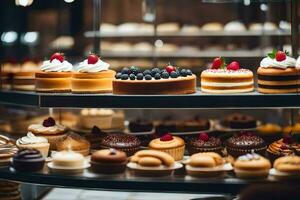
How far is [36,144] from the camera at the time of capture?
4062 millimetres

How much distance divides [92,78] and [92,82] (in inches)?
1.3

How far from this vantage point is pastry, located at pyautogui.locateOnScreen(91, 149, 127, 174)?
3.72 metres

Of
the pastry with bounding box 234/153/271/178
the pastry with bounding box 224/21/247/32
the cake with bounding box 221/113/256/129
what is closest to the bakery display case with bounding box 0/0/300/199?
the pastry with bounding box 234/153/271/178

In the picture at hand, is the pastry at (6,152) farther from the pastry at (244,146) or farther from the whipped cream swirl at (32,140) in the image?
the pastry at (244,146)

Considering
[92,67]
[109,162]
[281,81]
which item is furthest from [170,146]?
[281,81]

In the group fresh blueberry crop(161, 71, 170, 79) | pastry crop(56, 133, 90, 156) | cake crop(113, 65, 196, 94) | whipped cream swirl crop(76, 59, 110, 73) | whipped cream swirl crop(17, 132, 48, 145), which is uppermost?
whipped cream swirl crop(76, 59, 110, 73)

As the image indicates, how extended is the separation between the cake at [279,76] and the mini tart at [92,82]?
97 centimetres

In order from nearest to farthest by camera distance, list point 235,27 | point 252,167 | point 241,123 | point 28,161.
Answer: point 252,167
point 28,161
point 241,123
point 235,27

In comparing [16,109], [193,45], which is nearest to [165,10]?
[193,45]

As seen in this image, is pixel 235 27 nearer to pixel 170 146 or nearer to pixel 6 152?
pixel 170 146

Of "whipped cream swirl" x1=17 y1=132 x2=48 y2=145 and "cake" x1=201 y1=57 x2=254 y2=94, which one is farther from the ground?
"cake" x1=201 y1=57 x2=254 y2=94

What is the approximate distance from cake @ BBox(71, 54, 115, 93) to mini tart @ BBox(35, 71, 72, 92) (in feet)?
0.22

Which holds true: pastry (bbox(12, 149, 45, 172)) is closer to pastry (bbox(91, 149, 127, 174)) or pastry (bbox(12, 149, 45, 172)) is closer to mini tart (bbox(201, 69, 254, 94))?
pastry (bbox(91, 149, 127, 174))

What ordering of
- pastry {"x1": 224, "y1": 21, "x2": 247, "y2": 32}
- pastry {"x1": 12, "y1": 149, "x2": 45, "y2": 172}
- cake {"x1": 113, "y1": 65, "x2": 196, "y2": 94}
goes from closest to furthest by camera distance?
1. cake {"x1": 113, "y1": 65, "x2": 196, "y2": 94}
2. pastry {"x1": 12, "y1": 149, "x2": 45, "y2": 172}
3. pastry {"x1": 224, "y1": 21, "x2": 247, "y2": 32}
